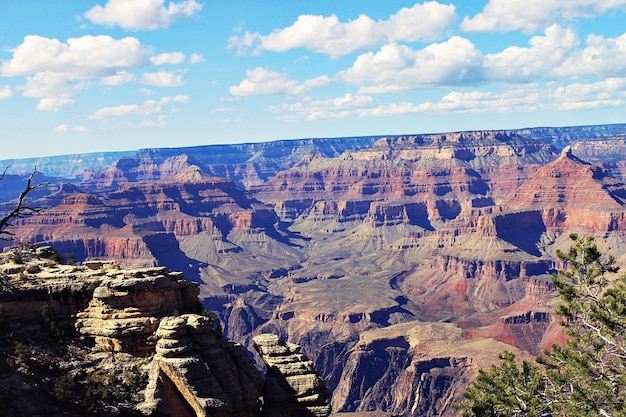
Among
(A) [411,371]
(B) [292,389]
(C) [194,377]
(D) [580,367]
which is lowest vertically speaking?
(A) [411,371]

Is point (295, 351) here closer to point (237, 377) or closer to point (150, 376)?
point (237, 377)

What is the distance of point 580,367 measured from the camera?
3797 centimetres

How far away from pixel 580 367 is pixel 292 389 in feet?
50.5

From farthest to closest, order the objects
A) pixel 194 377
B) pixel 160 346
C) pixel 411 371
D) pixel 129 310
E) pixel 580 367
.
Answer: pixel 411 371 → pixel 580 367 → pixel 129 310 → pixel 160 346 → pixel 194 377

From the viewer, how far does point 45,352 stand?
34000mm

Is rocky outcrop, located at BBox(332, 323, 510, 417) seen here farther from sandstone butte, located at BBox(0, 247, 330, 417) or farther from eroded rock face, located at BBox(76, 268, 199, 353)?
eroded rock face, located at BBox(76, 268, 199, 353)

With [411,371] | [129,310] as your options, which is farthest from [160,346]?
[411,371]

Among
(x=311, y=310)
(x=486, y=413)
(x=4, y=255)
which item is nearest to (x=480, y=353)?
(x=311, y=310)

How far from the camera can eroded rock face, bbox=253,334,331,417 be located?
1481 inches

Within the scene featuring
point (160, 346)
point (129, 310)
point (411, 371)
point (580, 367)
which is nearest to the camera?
point (160, 346)

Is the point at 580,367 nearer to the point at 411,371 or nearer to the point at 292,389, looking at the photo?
the point at 292,389

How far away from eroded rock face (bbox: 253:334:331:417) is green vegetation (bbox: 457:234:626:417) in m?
10.7

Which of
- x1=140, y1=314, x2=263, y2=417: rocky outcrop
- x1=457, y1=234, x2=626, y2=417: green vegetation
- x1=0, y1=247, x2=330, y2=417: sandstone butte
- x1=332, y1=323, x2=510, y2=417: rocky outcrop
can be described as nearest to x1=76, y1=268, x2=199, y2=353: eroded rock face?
x1=0, y1=247, x2=330, y2=417: sandstone butte

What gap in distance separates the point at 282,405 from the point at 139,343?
833cm
